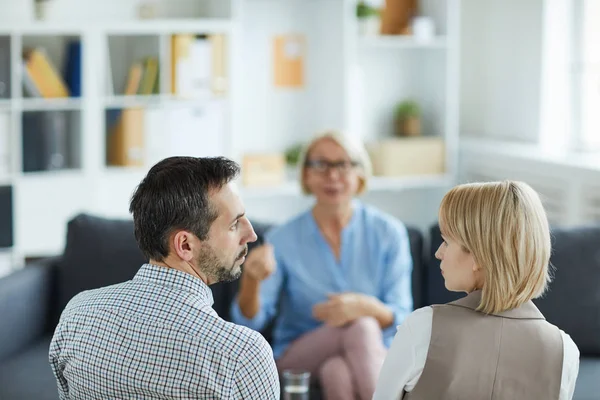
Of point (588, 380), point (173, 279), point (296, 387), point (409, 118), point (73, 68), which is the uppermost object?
point (73, 68)

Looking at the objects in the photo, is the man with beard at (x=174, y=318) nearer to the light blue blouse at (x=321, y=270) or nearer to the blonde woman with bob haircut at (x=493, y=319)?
the blonde woman with bob haircut at (x=493, y=319)

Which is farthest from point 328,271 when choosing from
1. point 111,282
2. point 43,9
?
point 43,9

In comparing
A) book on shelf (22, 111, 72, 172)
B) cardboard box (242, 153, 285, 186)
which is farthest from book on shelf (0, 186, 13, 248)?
cardboard box (242, 153, 285, 186)

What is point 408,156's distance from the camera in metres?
4.65

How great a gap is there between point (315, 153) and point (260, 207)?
1.64 meters

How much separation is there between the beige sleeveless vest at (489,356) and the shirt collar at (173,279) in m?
0.46

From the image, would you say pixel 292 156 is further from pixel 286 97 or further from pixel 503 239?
pixel 503 239

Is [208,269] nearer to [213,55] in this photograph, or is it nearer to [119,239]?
[119,239]

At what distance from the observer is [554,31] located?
4.44 metres

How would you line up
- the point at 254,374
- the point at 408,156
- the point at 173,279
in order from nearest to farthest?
the point at 254,374 → the point at 173,279 → the point at 408,156

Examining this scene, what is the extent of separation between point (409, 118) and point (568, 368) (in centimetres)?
307

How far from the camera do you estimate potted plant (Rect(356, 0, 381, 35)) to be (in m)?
4.49

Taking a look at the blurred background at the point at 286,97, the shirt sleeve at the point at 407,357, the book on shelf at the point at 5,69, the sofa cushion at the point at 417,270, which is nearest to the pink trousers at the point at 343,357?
the sofa cushion at the point at 417,270

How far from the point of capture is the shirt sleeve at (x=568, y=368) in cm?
181
